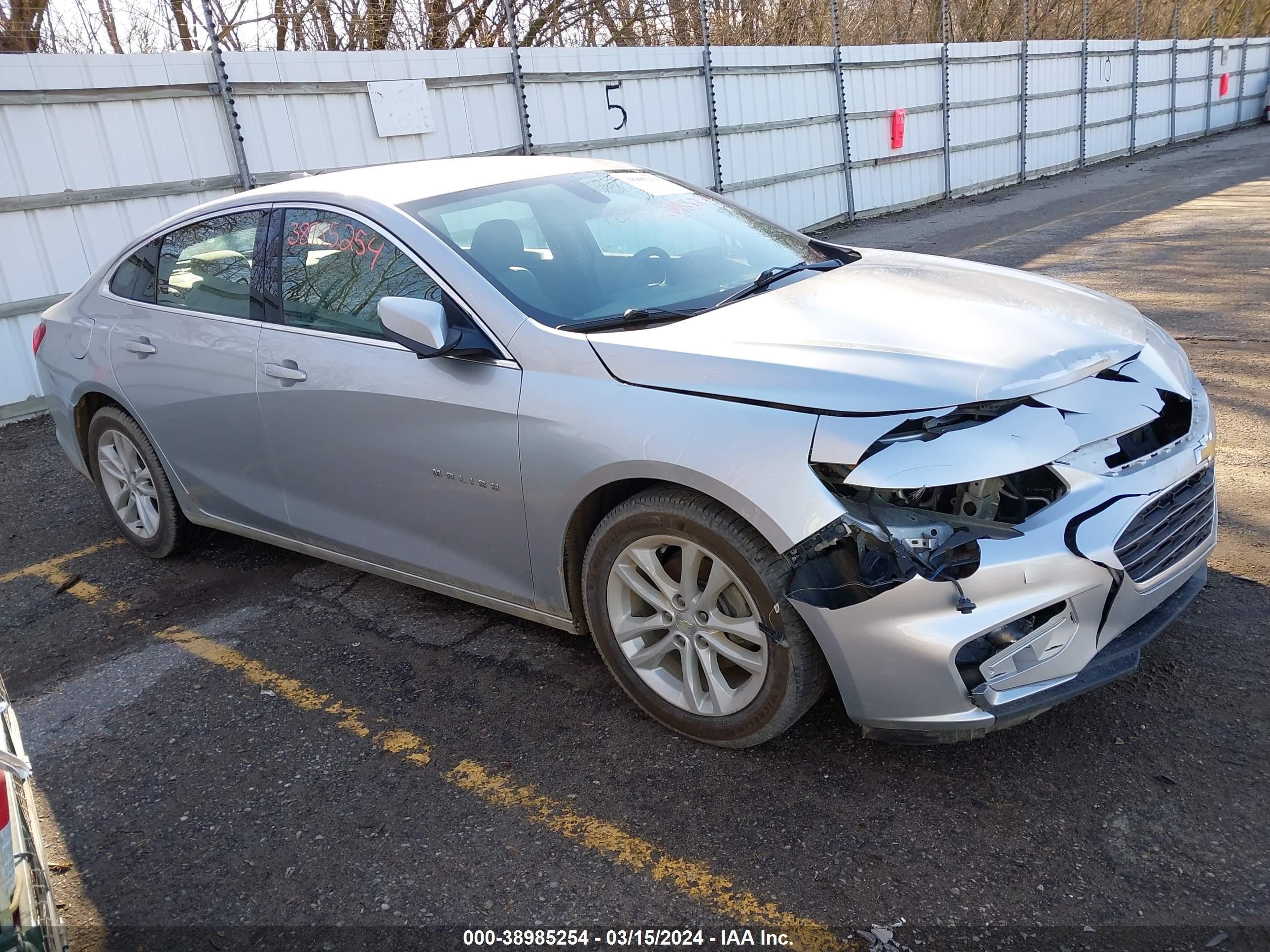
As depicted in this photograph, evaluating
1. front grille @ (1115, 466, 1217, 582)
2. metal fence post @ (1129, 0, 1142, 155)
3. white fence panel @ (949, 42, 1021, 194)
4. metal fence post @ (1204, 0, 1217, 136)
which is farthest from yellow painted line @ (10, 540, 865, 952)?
metal fence post @ (1204, 0, 1217, 136)

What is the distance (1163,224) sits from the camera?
1254 cm

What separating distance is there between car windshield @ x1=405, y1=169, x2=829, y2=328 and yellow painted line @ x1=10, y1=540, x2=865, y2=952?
1.40 m

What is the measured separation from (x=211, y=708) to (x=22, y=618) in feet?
5.07

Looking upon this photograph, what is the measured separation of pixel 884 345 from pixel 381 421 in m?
1.71

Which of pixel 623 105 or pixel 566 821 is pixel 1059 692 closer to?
pixel 566 821

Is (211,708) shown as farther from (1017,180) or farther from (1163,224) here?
(1017,180)

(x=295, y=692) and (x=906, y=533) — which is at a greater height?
(x=906, y=533)

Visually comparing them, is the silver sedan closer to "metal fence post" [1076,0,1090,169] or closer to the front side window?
the front side window

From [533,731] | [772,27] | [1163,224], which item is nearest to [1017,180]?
[772,27]

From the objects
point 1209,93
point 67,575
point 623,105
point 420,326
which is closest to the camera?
point 420,326

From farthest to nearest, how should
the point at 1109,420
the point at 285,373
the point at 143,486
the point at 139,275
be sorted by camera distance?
the point at 143,486
the point at 139,275
the point at 285,373
the point at 1109,420

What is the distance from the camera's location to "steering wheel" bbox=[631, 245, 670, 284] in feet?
11.5

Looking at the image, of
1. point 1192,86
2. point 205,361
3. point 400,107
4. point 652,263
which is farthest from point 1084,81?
point 205,361

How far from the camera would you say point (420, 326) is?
3.14m
